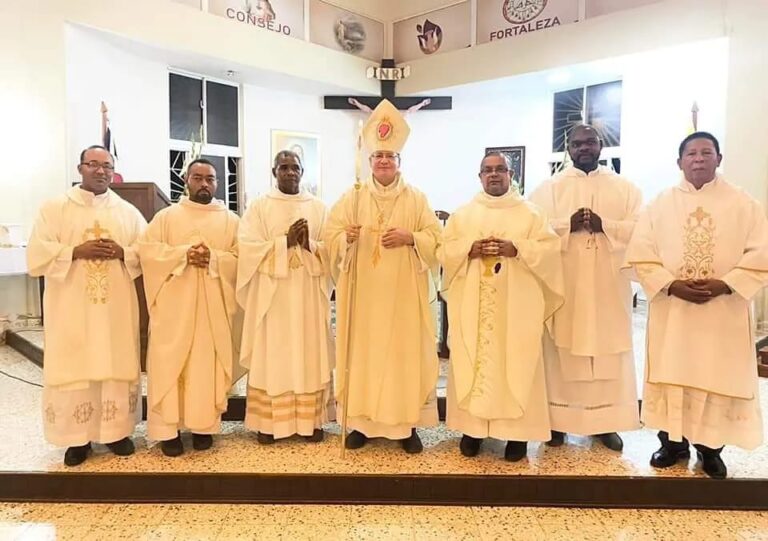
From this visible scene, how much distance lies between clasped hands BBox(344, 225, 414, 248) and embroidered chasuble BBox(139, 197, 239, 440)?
2.62 feet

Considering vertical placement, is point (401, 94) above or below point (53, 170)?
above

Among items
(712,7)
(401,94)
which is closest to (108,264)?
(712,7)

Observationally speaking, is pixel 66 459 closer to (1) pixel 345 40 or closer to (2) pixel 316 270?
(2) pixel 316 270

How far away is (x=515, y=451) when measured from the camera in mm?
3506

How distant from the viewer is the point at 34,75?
22.9 ft

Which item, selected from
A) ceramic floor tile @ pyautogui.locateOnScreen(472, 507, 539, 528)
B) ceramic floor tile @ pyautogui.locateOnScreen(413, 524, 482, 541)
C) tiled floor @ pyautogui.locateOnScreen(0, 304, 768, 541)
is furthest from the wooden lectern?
ceramic floor tile @ pyautogui.locateOnScreen(472, 507, 539, 528)

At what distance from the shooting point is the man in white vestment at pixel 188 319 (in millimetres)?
3541

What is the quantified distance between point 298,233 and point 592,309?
6.19 ft

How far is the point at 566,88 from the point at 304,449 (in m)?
9.15

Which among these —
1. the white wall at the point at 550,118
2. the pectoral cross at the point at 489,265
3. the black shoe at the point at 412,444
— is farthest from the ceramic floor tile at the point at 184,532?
the white wall at the point at 550,118

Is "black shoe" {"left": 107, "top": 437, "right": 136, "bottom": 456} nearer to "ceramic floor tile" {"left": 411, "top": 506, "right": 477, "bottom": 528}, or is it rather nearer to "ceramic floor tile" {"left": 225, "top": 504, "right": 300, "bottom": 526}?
"ceramic floor tile" {"left": 225, "top": 504, "right": 300, "bottom": 526}

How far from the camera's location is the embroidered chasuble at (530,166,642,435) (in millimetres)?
3541

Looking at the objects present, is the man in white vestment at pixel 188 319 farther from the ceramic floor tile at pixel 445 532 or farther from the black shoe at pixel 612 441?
the black shoe at pixel 612 441

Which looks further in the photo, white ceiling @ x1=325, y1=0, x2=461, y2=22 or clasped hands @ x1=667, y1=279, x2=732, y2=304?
white ceiling @ x1=325, y1=0, x2=461, y2=22
